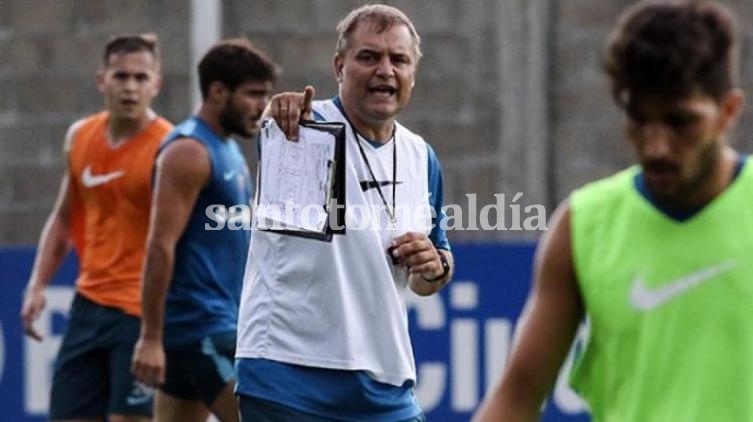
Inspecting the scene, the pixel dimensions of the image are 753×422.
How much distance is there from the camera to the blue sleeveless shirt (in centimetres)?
760

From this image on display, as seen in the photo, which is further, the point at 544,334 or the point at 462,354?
the point at 462,354

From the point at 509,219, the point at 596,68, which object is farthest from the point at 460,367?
the point at 596,68

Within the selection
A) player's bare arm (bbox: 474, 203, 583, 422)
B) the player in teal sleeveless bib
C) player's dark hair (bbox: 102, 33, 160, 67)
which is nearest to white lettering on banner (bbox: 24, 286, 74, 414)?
player's dark hair (bbox: 102, 33, 160, 67)

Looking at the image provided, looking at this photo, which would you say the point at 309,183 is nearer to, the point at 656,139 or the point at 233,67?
the point at 233,67

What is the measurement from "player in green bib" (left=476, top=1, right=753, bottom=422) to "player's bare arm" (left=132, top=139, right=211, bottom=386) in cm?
391

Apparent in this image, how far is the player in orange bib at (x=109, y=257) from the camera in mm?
8203

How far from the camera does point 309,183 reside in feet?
18.6

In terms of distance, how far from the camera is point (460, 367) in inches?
375

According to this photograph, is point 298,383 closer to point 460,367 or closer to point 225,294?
point 225,294

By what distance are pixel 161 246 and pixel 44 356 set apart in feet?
8.33

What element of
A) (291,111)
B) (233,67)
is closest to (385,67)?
(291,111)

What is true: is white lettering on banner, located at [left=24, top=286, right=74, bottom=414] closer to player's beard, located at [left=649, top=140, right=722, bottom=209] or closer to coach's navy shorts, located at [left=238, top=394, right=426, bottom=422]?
coach's navy shorts, located at [left=238, top=394, right=426, bottom=422]

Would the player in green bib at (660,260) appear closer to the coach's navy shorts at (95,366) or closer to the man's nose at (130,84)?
the coach's navy shorts at (95,366)

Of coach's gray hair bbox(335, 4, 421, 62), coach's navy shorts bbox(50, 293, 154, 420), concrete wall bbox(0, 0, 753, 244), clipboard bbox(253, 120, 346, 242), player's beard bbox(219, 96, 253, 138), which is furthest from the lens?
concrete wall bbox(0, 0, 753, 244)
